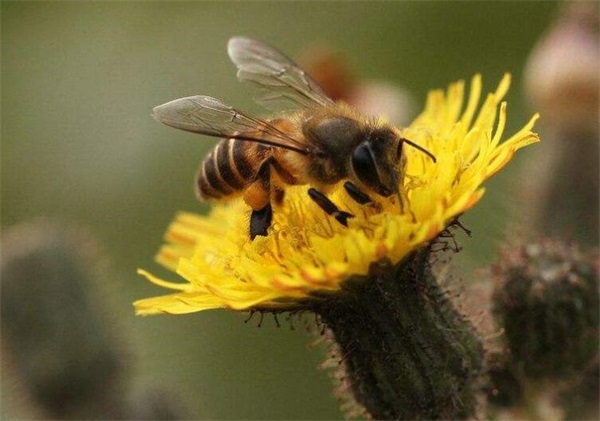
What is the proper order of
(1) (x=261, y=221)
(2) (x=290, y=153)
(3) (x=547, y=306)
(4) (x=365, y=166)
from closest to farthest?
(4) (x=365, y=166) < (2) (x=290, y=153) < (1) (x=261, y=221) < (3) (x=547, y=306)

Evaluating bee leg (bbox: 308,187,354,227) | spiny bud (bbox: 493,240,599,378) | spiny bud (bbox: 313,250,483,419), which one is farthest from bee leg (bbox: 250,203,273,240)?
spiny bud (bbox: 493,240,599,378)

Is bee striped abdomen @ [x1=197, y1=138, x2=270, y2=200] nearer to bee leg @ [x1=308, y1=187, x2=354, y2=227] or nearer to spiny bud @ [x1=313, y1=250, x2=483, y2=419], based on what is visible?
bee leg @ [x1=308, y1=187, x2=354, y2=227]

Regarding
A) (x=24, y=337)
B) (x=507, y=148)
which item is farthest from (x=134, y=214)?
(x=507, y=148)

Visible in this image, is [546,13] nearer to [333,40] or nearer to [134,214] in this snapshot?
[333,40]

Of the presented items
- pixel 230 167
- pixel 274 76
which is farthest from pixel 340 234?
pixel 274 76

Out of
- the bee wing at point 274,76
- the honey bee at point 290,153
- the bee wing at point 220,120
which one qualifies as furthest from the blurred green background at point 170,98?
the bee wing at point 220,120

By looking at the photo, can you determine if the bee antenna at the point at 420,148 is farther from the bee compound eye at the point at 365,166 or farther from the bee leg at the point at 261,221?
the bee leg at the point at 261,221

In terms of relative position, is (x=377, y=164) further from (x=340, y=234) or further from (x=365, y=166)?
(x=340, y=234)
